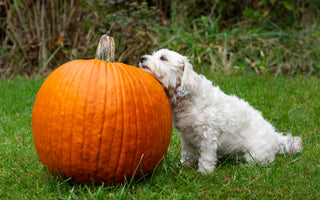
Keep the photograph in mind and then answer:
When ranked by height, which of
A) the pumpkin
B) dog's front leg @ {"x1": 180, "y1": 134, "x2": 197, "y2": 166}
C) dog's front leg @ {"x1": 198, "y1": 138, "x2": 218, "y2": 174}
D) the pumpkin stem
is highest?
the pumpkin stem

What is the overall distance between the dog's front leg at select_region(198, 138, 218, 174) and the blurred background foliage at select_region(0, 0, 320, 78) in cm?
383

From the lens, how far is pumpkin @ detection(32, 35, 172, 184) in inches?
102

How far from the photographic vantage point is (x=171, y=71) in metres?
3.32

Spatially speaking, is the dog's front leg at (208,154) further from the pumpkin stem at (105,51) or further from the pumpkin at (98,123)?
the pumpkin stem at (105,51)

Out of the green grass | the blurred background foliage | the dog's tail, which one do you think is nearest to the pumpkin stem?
the green grass

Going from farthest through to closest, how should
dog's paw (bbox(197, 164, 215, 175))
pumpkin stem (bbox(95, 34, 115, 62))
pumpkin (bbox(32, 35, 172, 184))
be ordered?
dog's paw (bbox(197, 164, 215, 175))
pumpkin stem (bbox(95, 34, 115, 62))
pumpkin (bbox(32, 35, 172, 184))

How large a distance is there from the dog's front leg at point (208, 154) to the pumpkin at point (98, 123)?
67 cm

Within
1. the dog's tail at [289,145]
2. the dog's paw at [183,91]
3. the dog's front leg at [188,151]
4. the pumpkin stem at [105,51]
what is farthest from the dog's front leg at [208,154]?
the pumpkin stem at [105,51]

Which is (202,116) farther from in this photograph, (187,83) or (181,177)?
(181,177)

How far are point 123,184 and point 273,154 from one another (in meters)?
1.76

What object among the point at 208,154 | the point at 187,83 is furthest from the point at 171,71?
the point at 208,154

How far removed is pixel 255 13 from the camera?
334 inches

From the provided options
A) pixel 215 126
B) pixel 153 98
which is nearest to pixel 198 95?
pixel 215 126

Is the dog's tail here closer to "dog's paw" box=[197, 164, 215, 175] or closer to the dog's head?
"dog's paw" box=[197, 164, 215, 175]
